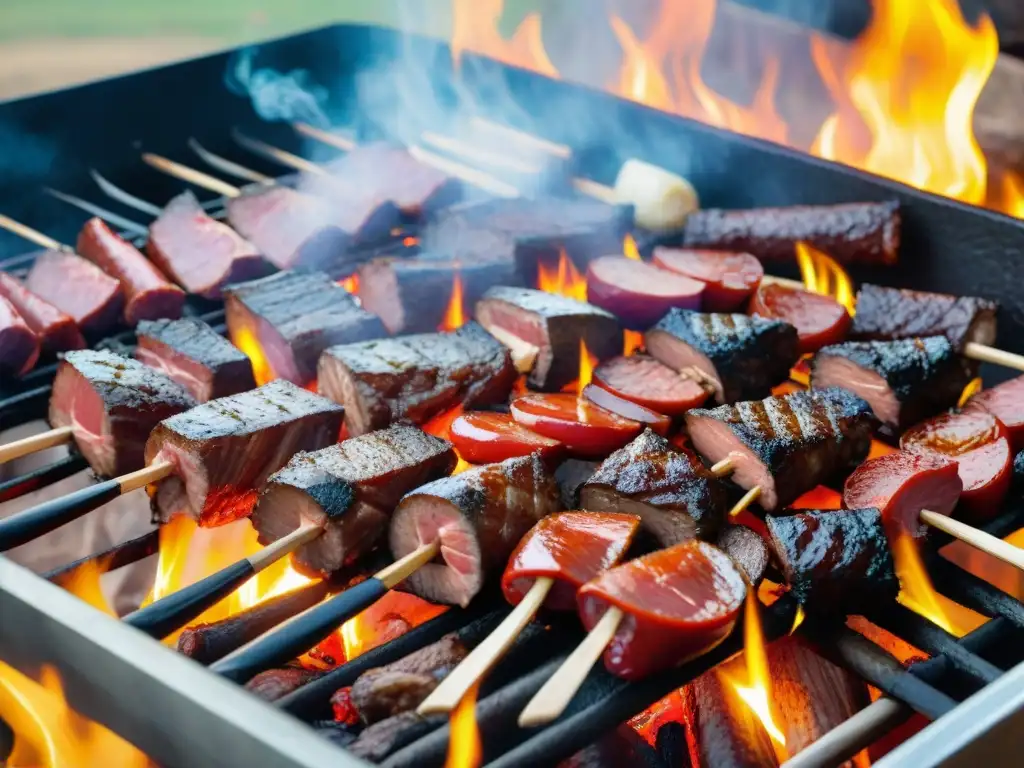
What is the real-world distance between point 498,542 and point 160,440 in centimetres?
99

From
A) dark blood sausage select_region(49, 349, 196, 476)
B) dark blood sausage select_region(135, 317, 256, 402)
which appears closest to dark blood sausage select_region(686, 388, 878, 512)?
dark blood sausage select_region(135, 317, 256, 402)

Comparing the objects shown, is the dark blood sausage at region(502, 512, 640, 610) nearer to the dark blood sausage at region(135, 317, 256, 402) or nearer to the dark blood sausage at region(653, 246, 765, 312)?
the dark blood sausage at region(135, 317, 256, 402)

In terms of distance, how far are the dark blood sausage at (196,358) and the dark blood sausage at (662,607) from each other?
1449 millimetres

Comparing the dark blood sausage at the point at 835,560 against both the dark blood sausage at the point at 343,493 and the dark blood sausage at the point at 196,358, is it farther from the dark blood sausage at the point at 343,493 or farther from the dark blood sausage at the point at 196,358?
the dark blood sausage at the point at 196,358

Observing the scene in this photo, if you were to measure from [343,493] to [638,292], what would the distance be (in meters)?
1.51

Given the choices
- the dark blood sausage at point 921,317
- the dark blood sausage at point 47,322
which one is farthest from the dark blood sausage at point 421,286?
the dark blood sausage at point 921,317

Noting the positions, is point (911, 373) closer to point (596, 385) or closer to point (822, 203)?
point (596, 385)

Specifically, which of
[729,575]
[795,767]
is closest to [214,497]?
[729,575]

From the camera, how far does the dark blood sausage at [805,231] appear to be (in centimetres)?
401

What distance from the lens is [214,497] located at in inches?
113

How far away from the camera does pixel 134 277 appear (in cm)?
385

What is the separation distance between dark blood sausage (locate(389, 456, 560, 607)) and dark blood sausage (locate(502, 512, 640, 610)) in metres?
0.06

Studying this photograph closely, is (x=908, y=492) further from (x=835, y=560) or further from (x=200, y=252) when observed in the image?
(x=200, y=252)

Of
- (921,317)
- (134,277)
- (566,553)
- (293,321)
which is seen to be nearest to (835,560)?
(566,553)
